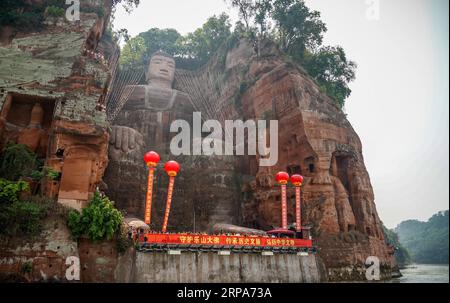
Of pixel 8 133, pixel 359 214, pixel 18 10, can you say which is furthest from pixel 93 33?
pixel 359 214

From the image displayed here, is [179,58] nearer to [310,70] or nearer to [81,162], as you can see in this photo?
[310,70]

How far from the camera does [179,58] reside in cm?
5128

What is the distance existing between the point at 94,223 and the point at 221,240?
6.61 meters

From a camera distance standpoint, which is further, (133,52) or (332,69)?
(133,52)

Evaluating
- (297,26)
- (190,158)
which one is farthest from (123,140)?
(297,26)

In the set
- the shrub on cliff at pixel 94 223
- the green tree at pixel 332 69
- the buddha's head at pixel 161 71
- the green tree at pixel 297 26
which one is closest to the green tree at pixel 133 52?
the buddha's head at pixel 161 71

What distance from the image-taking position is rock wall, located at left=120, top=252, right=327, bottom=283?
1656 centimetres

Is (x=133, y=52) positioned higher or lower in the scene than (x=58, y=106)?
higher

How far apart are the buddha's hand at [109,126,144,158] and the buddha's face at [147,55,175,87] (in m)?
15.0

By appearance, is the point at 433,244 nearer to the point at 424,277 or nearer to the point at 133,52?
the point at 424,277

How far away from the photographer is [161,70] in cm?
4394

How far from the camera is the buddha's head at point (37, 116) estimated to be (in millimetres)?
21331

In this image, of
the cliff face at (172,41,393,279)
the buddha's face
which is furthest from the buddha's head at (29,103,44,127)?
the buddha's face

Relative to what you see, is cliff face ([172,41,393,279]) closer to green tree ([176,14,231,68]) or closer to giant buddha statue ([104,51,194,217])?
giant buddha statue ([104,51,194,217])
